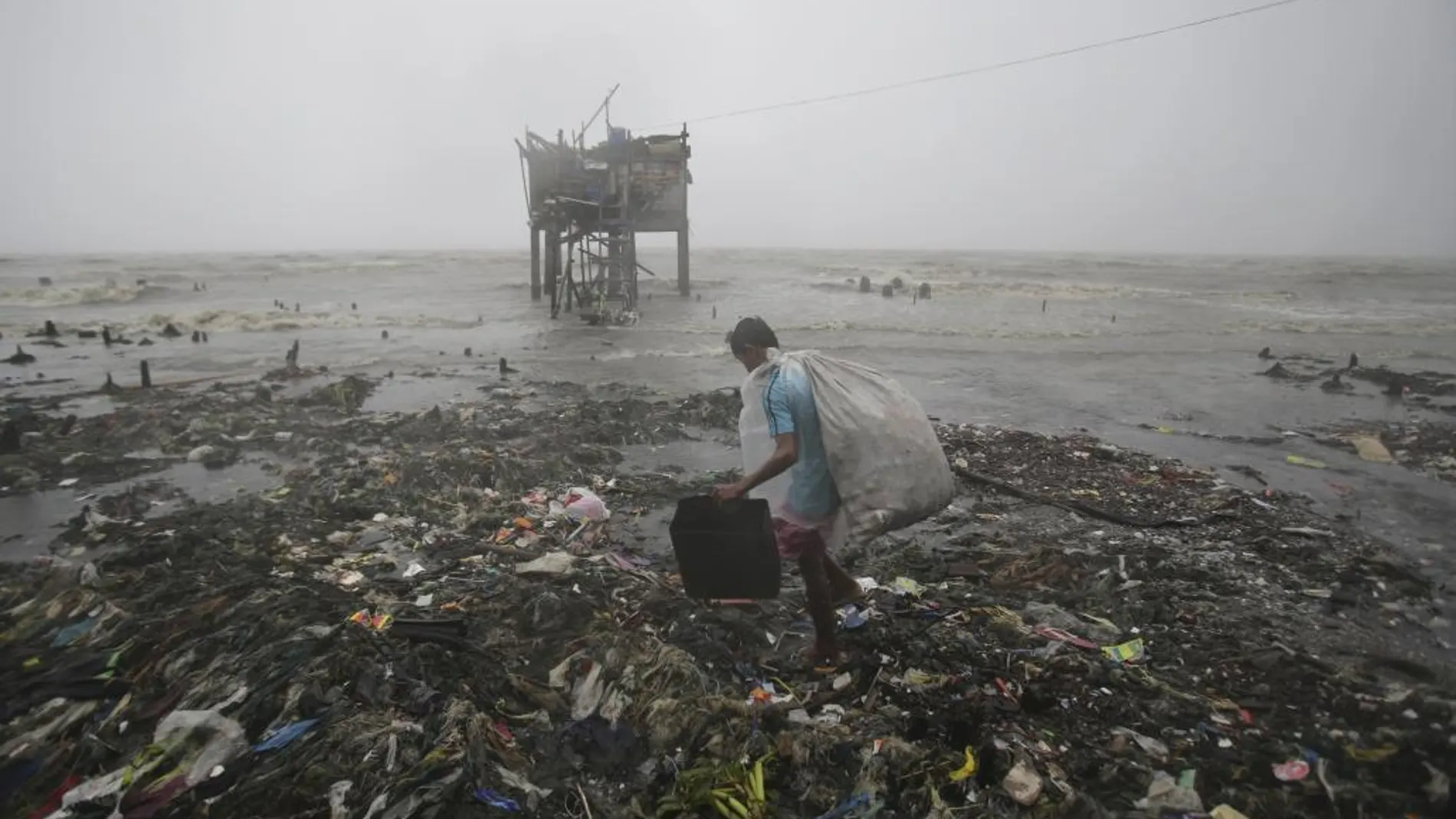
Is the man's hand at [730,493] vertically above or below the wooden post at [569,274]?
below

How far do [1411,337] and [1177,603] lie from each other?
20.5m

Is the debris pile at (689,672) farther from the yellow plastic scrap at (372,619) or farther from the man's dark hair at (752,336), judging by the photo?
the man's dark hair at (752,336)

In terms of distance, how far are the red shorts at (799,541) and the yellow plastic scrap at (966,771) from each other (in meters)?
1.01

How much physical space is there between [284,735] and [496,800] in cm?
92

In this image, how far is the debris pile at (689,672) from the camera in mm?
2600

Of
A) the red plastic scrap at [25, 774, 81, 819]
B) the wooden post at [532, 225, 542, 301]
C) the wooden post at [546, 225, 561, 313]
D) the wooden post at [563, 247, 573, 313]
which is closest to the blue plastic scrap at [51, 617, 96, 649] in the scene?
the red plastic scrap at [25, 774, 81, 819]

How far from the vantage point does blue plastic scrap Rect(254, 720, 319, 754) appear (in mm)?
2760

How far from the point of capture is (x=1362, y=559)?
4.57 metres

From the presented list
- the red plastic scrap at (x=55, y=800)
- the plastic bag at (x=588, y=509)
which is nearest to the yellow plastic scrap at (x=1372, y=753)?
the plastic bag at (x=588, y=509)

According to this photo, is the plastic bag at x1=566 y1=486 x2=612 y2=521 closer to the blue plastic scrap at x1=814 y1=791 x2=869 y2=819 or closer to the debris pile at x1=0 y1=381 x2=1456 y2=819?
the debris pile at x1=0 y1=381 x2=1456 y2=819

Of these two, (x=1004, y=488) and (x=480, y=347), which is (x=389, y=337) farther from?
(x=1004, y=488)

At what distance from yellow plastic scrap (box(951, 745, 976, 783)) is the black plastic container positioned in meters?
1.02

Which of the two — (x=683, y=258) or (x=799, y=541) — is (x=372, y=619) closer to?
(x=799, y=541)

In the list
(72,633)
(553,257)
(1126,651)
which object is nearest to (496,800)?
(72,633)
